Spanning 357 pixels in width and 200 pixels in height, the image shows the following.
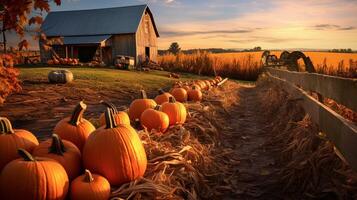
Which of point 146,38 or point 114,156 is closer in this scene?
point 114,156

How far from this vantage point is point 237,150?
210 inches

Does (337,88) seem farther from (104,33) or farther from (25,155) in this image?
(104,33)

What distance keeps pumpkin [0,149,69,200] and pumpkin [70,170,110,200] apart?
0.42 ft

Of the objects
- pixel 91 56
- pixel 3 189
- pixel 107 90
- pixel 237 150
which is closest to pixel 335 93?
pixel 237 150

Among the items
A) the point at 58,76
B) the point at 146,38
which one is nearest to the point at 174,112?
the point at 58,76

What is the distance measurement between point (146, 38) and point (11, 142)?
31451 millimetres

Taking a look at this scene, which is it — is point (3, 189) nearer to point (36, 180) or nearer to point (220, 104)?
point (36, 180)

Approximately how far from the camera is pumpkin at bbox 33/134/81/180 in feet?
8.89

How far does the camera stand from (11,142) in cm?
276

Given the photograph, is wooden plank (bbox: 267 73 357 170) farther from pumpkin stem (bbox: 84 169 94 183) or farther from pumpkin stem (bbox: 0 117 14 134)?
pumpkin stem (bbox: 0 117 14 134)

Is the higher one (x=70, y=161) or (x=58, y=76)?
(x=58, y=76)

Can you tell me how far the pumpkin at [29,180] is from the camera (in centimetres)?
239

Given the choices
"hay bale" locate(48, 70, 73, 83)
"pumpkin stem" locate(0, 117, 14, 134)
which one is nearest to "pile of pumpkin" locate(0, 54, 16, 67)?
"pumpkin stem" locate(0, 117, 14, 134)

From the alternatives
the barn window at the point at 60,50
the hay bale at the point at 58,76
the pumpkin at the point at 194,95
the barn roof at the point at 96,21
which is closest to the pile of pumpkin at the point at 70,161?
the pumpkin at the point at 194,95
